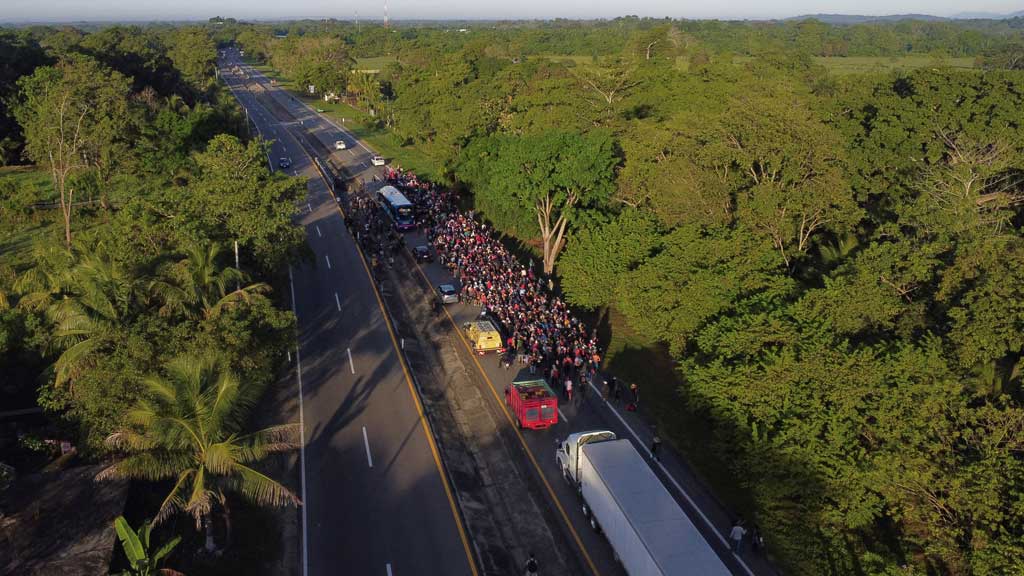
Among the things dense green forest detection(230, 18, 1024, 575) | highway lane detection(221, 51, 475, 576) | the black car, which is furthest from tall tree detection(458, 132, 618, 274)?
highway lane detection(221, 51, 475, 576)

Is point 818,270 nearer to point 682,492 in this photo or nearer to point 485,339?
point 682,492

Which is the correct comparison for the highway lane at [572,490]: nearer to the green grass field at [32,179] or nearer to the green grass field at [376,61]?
the green grass field at [32,179]

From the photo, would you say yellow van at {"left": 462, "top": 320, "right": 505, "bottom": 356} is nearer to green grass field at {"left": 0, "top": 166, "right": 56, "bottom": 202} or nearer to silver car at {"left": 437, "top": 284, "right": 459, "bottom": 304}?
silver car at {"left": 437, "top": 284, "right": 459, "bottom": 304}

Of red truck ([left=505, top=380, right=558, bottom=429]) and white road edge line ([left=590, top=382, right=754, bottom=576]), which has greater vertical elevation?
red truck ([left=505, top=380, right=558, bottom=429])

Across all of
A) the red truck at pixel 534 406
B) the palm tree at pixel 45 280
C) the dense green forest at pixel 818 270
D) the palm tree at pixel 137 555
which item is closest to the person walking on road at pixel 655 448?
the dense green forest at pixel 818 270

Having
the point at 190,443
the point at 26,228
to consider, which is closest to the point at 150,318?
the point at 190,443
